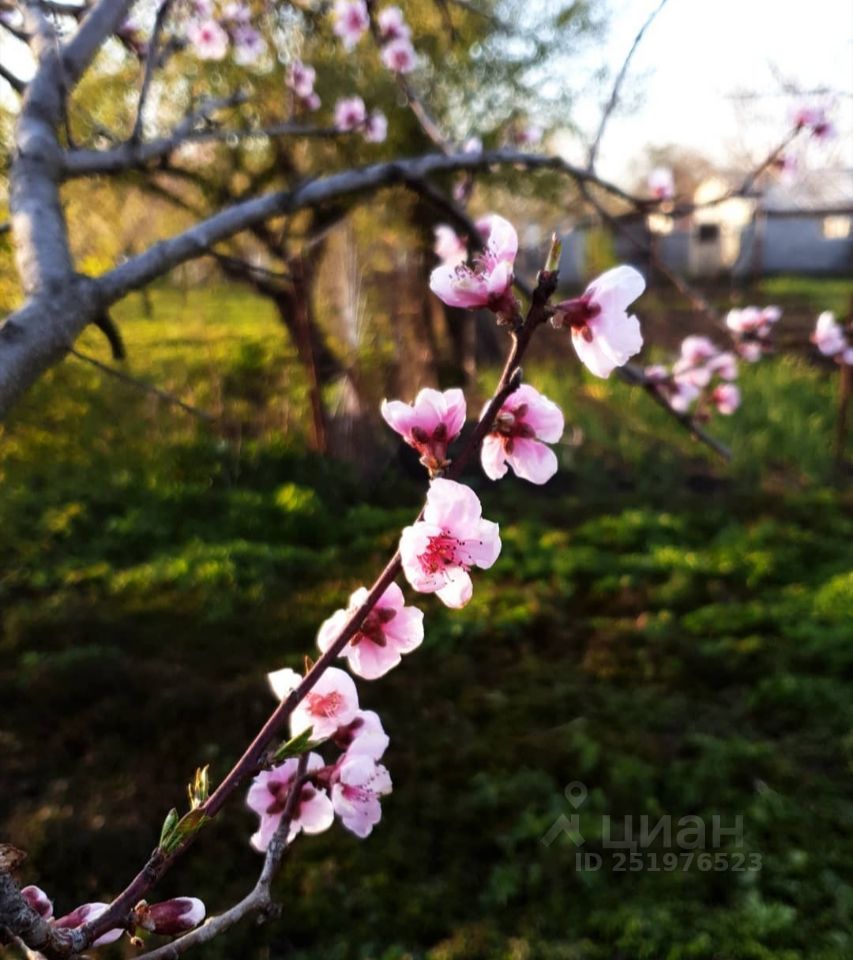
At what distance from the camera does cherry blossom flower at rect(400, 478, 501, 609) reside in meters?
0.83

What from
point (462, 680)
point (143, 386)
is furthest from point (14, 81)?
point (462, 680)

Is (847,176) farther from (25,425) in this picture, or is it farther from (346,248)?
(25,425)

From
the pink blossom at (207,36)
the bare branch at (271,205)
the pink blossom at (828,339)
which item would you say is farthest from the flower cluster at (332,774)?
the pink blossom at (828,339)

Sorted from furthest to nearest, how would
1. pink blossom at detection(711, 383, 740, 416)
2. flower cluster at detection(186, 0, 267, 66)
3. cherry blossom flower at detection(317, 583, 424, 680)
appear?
pink blossom at detection(711, 383, 740, 416)
flower cluster at detection(186, 0, 267, 66)
cherry blossom flower at detection(317, 583, 424, 680)

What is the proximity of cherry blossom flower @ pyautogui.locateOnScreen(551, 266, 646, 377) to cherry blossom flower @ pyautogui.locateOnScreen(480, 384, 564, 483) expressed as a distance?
8 centimetres

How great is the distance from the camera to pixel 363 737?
108 centimetres

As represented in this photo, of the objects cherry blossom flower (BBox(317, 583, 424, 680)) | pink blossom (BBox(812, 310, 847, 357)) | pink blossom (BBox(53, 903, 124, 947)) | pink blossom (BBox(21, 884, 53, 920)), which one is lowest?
pink blossom (BBox(53, 903, 124, 947))

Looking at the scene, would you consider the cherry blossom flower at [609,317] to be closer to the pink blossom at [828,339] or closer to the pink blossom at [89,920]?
the pink blossom at [89,920]

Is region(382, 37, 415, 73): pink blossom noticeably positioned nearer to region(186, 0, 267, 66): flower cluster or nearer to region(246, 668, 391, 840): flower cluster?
region(186, 0, 267, 66): flower cluster

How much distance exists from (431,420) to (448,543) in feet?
0.50

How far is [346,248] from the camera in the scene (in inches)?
254

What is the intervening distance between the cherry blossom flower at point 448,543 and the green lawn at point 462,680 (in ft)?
5.76

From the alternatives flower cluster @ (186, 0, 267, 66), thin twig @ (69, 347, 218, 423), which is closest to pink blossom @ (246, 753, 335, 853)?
thin twig @ (69, 347, 218, 423)

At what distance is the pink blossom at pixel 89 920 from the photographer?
0.83 meters
